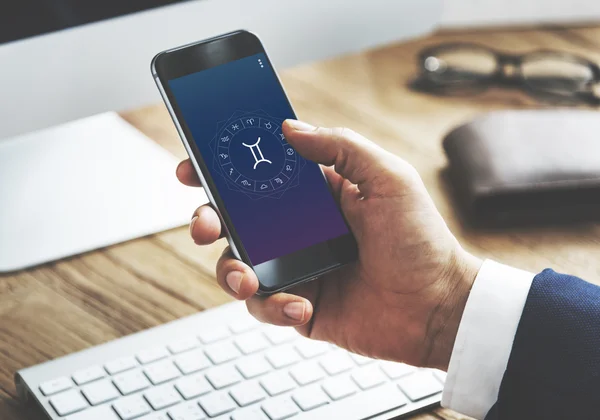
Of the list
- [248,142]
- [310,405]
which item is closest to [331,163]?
[248,142]

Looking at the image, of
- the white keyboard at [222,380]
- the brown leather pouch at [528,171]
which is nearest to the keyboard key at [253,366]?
the white keyboard at [222,380]

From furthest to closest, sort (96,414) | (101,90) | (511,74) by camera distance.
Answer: (511,74)
(101,90)
(96,414)

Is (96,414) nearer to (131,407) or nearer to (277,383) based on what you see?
(131,407)

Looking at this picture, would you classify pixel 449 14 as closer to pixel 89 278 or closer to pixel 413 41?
pixel 413 41

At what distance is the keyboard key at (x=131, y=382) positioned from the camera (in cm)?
54

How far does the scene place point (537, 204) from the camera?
0.73m

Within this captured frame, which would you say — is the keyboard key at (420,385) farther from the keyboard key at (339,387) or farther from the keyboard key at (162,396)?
the keyboard key at (162,396)

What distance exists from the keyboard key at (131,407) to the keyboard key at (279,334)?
0.36 ft

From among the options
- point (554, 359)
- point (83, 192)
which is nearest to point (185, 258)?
point (83, 192)

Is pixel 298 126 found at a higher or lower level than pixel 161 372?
higher

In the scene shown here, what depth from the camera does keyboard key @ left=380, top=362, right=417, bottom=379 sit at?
0.57 m

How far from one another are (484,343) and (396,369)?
0.07 meters

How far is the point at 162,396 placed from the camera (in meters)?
0.54

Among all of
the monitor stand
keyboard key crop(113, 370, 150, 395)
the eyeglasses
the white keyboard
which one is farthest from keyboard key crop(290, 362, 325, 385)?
the eyeglasses
